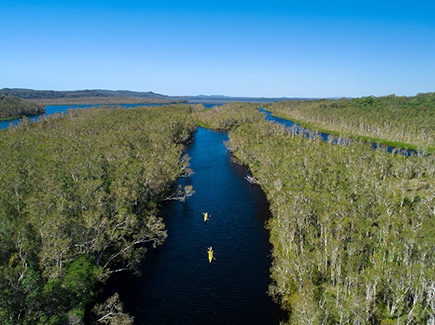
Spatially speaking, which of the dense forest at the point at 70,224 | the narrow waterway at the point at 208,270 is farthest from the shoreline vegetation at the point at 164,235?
the narrow waterway at the point at 208,270

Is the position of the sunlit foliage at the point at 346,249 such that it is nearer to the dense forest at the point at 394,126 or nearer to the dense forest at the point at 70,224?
the dense forest at the point at 70,224

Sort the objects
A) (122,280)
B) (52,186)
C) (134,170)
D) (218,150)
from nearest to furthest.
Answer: (122,280) < (52,186) < (134,170) < (218,150)

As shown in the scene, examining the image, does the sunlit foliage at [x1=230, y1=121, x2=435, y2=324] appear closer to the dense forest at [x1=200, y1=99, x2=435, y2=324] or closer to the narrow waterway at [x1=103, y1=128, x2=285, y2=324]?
the dense forest at [x1=200, y1=99, x2=435, y2=324]

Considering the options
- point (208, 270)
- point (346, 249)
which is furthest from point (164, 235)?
point (346, 249)

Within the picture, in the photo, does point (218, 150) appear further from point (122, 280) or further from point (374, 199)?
point (122, 280)

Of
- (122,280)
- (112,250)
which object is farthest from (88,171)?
(122,280)

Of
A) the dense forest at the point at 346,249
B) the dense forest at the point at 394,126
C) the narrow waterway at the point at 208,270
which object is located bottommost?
the narrow waterway at the point at 208,270

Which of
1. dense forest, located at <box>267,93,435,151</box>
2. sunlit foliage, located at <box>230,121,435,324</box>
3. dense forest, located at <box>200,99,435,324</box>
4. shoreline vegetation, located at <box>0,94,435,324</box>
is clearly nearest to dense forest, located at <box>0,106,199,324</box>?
shoreline vegetation, located at <box>0,94,435,324</box>
